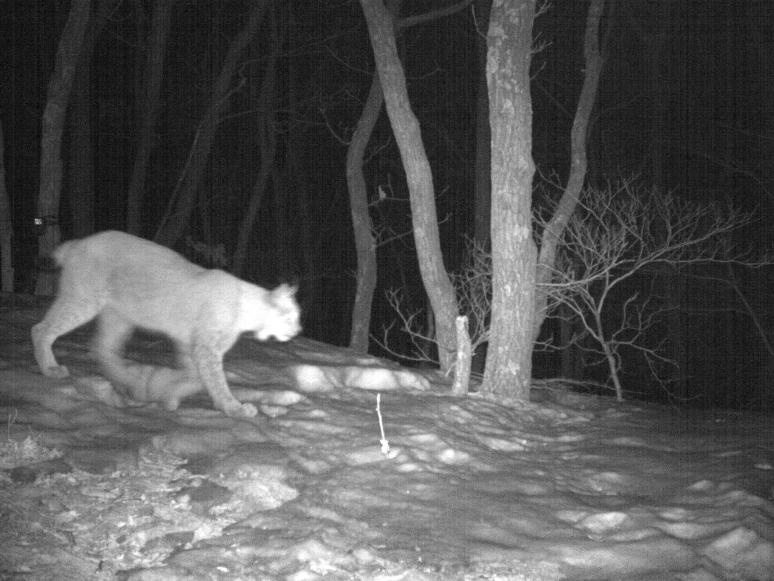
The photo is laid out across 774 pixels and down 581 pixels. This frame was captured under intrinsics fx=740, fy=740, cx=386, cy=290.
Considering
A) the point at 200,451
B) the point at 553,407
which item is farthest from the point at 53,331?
the point at 553,407

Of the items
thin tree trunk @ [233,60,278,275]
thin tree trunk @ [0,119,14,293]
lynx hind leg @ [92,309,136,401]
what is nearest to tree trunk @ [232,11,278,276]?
thin tree trunk @ [233,60,278,275]

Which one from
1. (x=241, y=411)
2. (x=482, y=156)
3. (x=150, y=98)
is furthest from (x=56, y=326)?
(x=150, y=98)

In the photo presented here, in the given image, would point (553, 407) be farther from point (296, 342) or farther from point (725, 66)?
point (725, 66)

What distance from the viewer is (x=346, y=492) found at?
5238 millimetres

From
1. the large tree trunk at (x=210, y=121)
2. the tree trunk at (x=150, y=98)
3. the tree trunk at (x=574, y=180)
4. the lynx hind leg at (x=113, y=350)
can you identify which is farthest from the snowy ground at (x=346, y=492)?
the tree trunk at (x=150, y=98)

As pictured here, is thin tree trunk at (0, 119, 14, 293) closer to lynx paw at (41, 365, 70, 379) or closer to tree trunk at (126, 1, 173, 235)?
tree trunk at (126, 1, 173, 235)

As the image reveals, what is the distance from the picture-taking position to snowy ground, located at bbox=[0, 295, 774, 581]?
415 centimetres

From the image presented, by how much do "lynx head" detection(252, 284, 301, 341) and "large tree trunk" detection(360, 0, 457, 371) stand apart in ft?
11.4

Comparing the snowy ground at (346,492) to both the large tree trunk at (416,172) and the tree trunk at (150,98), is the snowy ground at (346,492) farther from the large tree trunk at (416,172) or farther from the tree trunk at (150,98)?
the tree trunk at (150,98)

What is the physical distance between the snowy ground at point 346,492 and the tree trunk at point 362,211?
742cm

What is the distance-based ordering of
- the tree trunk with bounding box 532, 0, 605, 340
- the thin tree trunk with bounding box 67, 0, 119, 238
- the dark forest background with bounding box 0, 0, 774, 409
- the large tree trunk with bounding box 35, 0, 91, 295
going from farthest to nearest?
the dark forest background with bounding box 0, 0, 774, 409 → the thin tree trunk with bounding box 67, 0, 119, 238 → the large tree trunk with bounding box 35, 0, 91, 295 → the tree trunk with bounding box 532, 0, 605, 340

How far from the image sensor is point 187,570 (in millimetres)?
3883

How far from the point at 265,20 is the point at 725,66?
48.2 ft

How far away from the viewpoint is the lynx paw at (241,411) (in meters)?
6.63
